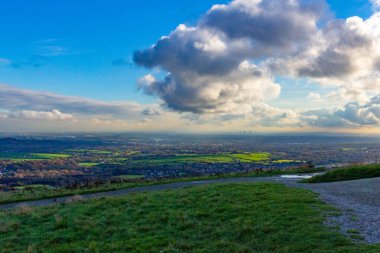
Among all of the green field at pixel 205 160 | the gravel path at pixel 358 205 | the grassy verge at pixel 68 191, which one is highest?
the gravel path at pixel 358 205

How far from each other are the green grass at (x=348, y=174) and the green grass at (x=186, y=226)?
7.51 metres

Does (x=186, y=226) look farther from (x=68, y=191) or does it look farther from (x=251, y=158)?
(x=251, y=158)

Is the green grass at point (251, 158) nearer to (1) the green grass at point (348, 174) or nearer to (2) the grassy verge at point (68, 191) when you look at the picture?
(2) the grassy verge at point (68, 191)

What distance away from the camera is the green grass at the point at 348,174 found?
22.7 m

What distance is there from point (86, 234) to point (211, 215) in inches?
185

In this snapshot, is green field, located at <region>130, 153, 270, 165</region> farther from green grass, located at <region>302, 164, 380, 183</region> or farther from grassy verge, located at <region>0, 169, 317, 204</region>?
green grass, located at <region>302, 164, 380, 183</region>

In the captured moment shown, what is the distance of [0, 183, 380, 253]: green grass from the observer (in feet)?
29.4

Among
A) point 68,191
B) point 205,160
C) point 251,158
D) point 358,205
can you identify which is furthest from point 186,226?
point 251,158

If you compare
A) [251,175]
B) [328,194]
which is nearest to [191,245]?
[328,194]

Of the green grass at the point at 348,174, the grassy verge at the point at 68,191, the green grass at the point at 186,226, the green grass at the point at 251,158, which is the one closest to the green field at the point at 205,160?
the green grass at the point at 251,158

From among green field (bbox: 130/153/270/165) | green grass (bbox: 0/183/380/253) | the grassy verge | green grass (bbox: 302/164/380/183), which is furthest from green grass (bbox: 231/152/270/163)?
green grass (bbox: 0/183/380/253)

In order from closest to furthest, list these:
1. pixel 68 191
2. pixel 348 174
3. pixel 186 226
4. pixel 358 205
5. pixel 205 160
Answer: pixel 186 226
pixel 358 205
pixel 348 174
pixel 68 191
pixel 205 160

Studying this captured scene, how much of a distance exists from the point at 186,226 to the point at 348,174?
1653cm

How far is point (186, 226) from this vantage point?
11523 millimetres
